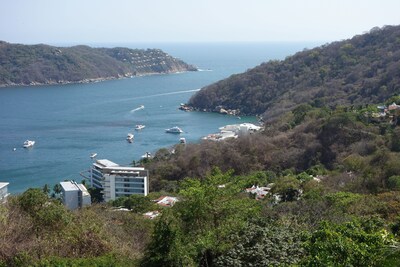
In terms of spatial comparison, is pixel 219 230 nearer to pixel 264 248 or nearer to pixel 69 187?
pixel 264 248

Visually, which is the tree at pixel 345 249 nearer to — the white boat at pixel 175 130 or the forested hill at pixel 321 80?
the forested hill at pixel 321 80

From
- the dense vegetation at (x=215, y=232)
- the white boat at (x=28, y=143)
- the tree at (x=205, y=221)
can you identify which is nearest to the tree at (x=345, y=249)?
the dense vegetation at (x=215, y=232)

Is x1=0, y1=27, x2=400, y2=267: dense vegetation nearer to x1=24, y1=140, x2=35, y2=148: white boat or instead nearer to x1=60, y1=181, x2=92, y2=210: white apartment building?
x1=60, y1=181, x2=92, y2=210: white apartment building

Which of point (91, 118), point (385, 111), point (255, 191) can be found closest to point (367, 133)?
point (385, 111)

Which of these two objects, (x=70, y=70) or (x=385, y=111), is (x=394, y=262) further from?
(x=70, y=70)

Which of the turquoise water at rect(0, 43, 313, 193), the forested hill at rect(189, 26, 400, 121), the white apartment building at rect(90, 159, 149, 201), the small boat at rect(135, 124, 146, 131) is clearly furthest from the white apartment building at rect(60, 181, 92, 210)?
the forested hill at rect(189, 26, 400, 121)
